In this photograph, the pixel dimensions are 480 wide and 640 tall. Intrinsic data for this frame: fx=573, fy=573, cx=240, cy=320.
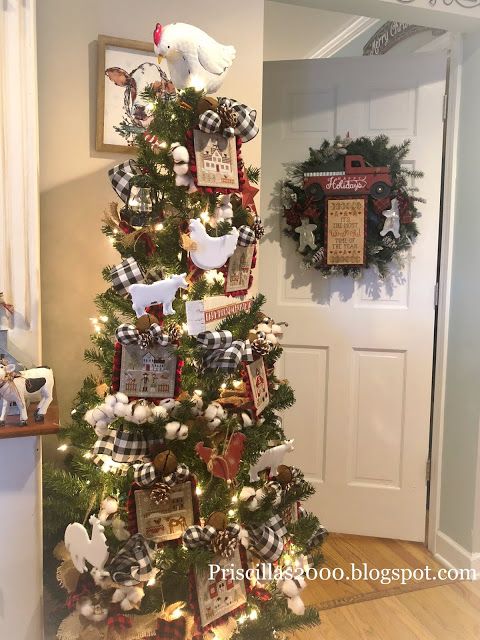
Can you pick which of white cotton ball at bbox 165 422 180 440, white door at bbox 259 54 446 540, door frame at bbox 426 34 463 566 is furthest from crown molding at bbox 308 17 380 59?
white cotton ball at bbox 165 422 180 440

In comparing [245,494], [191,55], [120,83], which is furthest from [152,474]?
[120,83]

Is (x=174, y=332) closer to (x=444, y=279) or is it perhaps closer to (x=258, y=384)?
(x=258, y=384)

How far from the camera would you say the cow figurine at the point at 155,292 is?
133 cm

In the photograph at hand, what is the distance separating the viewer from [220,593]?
1.44 m

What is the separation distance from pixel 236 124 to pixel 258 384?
27.2 inches

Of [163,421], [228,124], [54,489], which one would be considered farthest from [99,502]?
[228,124]

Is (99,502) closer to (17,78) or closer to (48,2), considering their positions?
(17,78)

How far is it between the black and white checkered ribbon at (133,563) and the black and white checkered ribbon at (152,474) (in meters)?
0.15

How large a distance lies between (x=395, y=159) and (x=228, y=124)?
122cm

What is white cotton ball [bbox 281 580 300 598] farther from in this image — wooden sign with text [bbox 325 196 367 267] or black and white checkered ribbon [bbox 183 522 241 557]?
wooden sign with text [bbox 325 196 367 267]

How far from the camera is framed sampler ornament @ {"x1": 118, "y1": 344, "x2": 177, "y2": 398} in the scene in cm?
138

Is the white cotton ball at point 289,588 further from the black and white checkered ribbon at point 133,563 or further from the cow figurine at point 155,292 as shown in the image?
the cow figurine at point 155,292

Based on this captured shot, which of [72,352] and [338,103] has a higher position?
[338,103]

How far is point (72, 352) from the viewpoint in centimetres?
187
